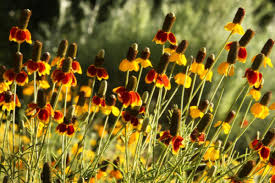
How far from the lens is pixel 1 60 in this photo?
516cm

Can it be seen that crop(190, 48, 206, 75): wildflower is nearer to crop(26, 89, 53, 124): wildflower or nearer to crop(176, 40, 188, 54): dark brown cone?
crop(176, 40, 188, 54): dark brown cone

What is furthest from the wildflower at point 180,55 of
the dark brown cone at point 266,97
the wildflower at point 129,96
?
the dark brown cone at point 266,97

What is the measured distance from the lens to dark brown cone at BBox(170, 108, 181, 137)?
1.05 m

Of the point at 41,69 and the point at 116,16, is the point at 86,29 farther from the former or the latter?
the point at 41,69

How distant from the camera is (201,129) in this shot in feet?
3.85

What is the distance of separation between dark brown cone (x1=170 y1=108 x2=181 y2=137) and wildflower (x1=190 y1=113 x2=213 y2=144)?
12 cm

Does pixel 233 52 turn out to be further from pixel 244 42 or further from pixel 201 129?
pixel 201 129

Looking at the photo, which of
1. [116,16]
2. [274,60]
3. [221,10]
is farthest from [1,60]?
[274,60]

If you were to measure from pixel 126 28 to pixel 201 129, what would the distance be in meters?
4.06

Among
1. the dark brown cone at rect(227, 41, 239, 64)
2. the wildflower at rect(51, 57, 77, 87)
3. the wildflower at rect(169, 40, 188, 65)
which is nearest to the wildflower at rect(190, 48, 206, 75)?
the wildflower at rect(169, 40, 188, 65)

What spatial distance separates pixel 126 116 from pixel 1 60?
4.45 m

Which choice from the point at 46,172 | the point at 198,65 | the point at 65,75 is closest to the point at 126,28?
the point at 198,65

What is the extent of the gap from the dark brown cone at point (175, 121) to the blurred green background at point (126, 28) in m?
2.43

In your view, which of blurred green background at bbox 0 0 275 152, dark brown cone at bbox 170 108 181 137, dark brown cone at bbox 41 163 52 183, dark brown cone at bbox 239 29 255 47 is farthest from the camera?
blurred green background at bbox 0 0 275 152
